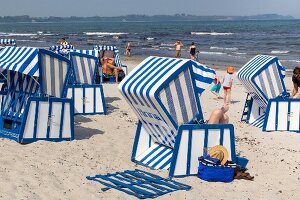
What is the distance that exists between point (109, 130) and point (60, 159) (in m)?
2.52

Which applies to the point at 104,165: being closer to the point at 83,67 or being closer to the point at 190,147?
the point at 190,147

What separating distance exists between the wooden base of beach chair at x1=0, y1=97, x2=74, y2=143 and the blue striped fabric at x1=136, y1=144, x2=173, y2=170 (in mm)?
1566

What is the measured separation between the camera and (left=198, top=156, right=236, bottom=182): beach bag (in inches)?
285

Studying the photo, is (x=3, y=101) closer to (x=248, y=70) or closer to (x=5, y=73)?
(x=5, y=73)

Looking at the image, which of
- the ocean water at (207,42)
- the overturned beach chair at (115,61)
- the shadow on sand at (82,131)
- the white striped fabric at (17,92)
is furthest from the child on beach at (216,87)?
the ocean water at (207,42)

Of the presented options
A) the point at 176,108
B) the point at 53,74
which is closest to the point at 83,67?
the point at 53,74

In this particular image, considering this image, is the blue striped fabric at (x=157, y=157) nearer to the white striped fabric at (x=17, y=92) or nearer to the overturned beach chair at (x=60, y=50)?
the white striped fabric at (x=17, y=92)

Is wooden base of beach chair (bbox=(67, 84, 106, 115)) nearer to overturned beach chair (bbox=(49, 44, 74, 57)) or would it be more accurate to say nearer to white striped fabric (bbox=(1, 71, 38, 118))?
white striped fabric (bbox=(1, 71, 38, 118))

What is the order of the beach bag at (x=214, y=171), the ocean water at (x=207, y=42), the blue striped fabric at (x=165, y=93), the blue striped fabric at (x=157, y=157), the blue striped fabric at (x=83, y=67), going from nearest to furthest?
the blue striped fabric at (x=165, y=93) → the beach bag at (x=214, y=171) → the blue striped fabric at (x=157, y=157) → the blue striped fabric at (x=83, y=67) → the ocean water at (x=207, y=42)

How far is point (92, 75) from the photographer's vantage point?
13211mm

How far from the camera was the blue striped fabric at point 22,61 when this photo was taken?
8.55 meters

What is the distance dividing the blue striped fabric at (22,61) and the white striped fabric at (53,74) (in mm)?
121

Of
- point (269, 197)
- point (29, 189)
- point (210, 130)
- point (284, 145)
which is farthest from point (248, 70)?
point (29, 189)

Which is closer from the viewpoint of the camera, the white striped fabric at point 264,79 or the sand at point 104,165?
the sand at point 104,165
